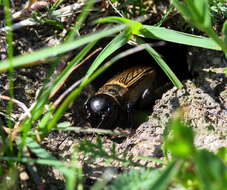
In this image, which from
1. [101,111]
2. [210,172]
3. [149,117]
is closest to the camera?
[210,172]

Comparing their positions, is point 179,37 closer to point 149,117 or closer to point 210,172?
point 149,117

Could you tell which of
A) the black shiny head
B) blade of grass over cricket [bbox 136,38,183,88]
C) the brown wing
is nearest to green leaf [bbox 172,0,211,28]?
blade of grass over cricket [bbox 136,38,183,88]

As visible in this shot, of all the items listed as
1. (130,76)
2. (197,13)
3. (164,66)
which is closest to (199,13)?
(197,13)

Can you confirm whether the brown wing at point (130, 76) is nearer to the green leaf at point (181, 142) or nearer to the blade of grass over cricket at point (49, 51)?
the blade of grass over cricket at point (49, 51)

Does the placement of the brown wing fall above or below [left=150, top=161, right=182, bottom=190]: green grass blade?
above

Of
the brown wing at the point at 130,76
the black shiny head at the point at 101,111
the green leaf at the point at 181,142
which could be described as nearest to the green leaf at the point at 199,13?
the green leaf at the point at 181,142

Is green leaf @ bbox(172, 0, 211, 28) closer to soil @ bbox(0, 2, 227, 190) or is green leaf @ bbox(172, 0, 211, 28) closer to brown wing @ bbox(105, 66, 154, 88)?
soil @ bbox(0, 2, 227, 190)
